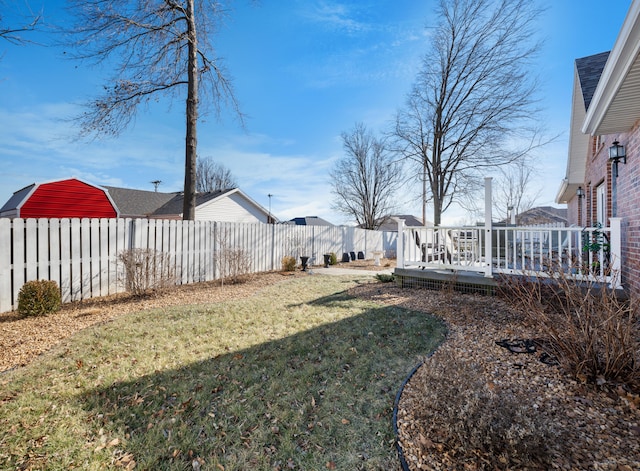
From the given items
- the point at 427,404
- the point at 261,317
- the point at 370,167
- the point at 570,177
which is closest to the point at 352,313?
the point at 261,317

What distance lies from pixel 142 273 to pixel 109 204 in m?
12.6

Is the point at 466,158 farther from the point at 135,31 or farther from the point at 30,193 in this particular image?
the point at 30,193

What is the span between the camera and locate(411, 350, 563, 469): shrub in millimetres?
1681

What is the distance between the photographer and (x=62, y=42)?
6.59 meters

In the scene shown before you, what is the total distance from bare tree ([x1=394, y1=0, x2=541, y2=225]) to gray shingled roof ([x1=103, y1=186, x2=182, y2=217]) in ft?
53.0

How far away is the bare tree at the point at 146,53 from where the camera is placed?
7766 mm

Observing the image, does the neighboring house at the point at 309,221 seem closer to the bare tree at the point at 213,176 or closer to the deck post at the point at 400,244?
the bare tree at the point at 213,176

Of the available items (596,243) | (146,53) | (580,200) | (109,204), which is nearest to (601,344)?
(596,243)

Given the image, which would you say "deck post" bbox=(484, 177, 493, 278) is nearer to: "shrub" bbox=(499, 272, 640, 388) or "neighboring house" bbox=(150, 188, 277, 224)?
"shrub" bbox=(499, 272, 640, 388)

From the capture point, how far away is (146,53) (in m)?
8.55

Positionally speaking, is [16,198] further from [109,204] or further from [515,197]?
[515,197]

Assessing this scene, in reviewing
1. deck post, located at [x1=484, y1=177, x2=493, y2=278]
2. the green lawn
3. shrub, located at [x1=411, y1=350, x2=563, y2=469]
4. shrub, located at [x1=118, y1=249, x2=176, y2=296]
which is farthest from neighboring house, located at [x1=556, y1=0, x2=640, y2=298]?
shrub, located at [x1=118, y1=249, x2=176, y2=296]

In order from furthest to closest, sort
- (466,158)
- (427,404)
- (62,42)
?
(466,158)
(62,42)
(427,404)

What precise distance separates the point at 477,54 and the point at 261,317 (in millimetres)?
14282
